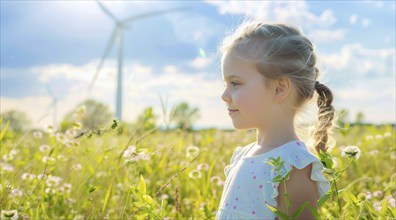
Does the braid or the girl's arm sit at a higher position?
the braid

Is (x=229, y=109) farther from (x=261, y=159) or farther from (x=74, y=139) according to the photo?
(x=74, y=139)

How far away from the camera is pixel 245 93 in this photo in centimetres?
183

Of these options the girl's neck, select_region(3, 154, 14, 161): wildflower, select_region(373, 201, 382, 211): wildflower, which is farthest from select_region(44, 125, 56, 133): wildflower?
select_region(373, 201, 382, 211): wildflower

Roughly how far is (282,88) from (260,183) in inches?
13.0

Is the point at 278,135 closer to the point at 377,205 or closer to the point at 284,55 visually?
the point at 284,55

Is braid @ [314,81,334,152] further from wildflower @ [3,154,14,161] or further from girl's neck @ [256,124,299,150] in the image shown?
wildflower @ [3,154,14,161]

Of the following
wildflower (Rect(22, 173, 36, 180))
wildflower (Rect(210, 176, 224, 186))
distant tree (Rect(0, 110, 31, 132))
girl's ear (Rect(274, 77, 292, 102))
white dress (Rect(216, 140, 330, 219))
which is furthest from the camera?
distant tree (Rect(0, 110, 31, 132))

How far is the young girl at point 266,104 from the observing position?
175cm

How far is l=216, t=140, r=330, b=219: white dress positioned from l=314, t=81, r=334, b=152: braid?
244 mm

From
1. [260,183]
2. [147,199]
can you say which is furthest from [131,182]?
[260,183]

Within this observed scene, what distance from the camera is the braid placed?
2.02 meters

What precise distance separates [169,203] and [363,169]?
1.75m

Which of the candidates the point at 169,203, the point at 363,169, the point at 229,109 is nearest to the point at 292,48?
the point at 229,109

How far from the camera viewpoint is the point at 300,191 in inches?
65.6
